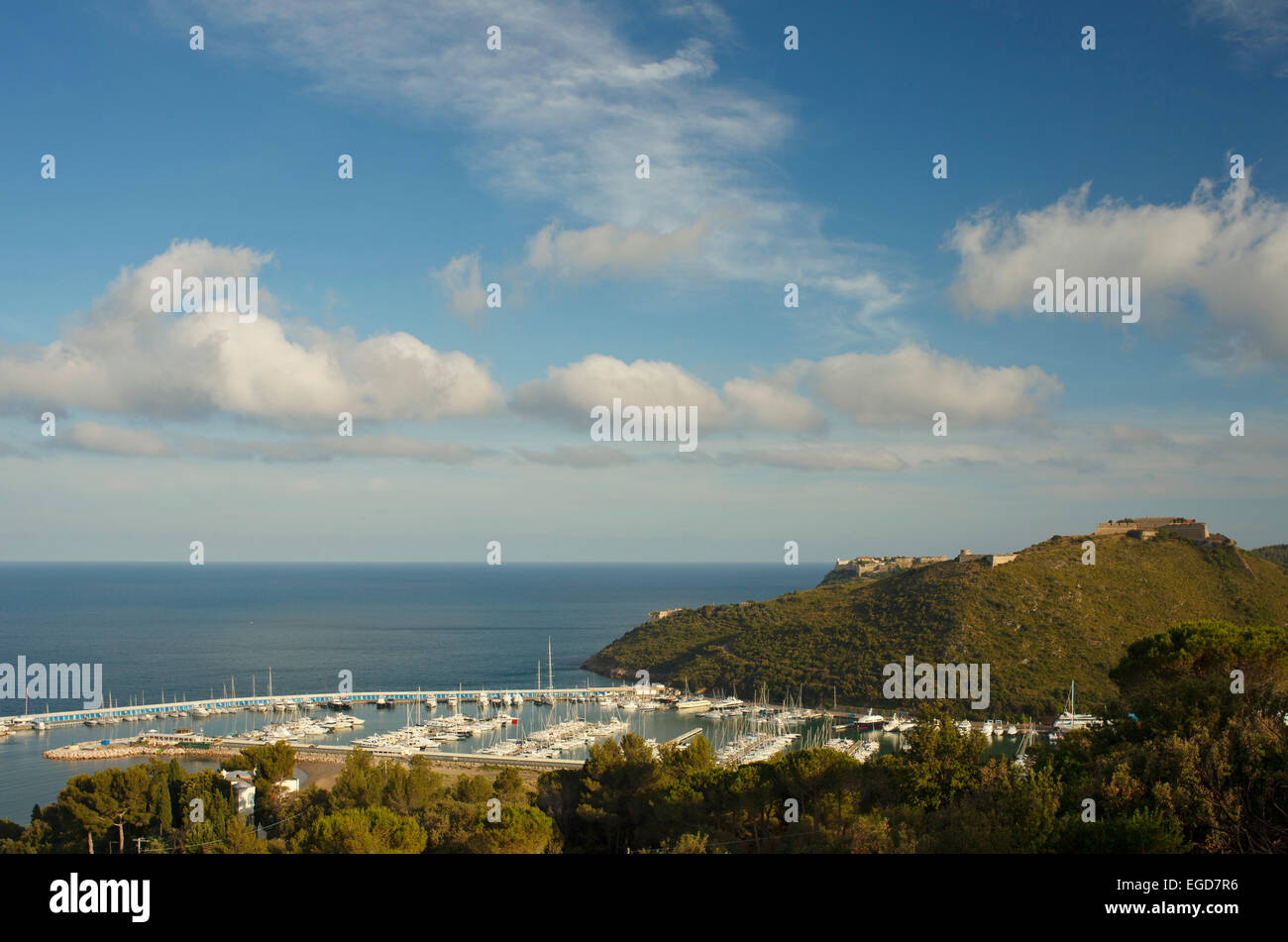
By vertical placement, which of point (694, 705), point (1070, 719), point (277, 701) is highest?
point (1070, 719)

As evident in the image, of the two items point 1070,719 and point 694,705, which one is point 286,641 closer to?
point 694,705

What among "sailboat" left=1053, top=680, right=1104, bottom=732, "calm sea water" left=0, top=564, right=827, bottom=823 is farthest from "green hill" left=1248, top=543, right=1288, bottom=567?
"calm sea water" left=0, top=564, right=827, bottom=823

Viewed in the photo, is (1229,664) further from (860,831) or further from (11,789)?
(11,789)

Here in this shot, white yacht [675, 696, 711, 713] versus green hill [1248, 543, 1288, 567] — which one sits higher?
green hill [1248, 543, 1288, 567]

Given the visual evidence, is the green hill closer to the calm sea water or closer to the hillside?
the hillside

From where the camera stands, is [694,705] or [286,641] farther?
[286,641]

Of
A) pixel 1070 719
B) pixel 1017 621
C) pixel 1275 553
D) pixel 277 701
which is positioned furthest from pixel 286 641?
pixel 1275 553
